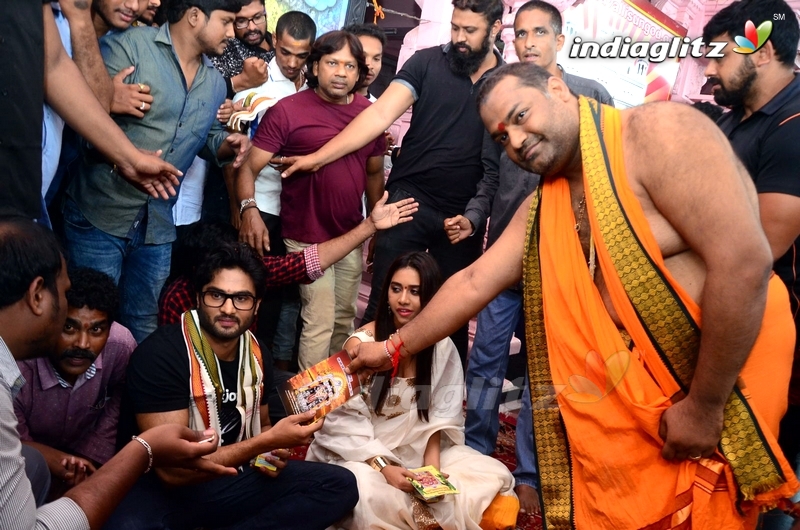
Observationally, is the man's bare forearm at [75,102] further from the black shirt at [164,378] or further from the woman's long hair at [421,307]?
the woman's long hair at [421,307]

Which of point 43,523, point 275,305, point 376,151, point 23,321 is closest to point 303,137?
point 376,151

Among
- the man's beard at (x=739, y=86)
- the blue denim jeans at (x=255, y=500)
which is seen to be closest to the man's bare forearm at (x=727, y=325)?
the man's beard at (x=739, y=86)

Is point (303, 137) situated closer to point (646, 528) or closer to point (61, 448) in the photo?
point (61, 448)

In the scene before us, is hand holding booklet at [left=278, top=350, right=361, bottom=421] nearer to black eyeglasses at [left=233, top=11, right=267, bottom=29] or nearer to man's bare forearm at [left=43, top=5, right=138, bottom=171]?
man's bare forearm at [left=43, top=5, right=138, bottom=171]

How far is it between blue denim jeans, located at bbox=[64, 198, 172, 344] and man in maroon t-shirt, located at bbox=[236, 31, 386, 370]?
2.24 ft

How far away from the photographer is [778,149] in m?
2.55

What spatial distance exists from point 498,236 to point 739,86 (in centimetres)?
126

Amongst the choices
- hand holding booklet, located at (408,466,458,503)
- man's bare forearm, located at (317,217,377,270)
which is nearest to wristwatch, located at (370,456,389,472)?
hand holding booklet, located at (408,466,458,503)

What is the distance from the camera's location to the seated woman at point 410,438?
3000 millimetres

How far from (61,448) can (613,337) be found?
2088 mm

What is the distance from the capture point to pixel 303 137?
3721mm

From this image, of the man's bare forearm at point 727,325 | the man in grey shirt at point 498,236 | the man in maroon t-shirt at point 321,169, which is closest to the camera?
the man's bare forearm at point 727,325

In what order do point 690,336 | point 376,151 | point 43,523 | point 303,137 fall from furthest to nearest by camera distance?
point 376,151 → point 303,137 → point 690,336 → point 43,523

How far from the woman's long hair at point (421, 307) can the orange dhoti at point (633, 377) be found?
1279 mm
